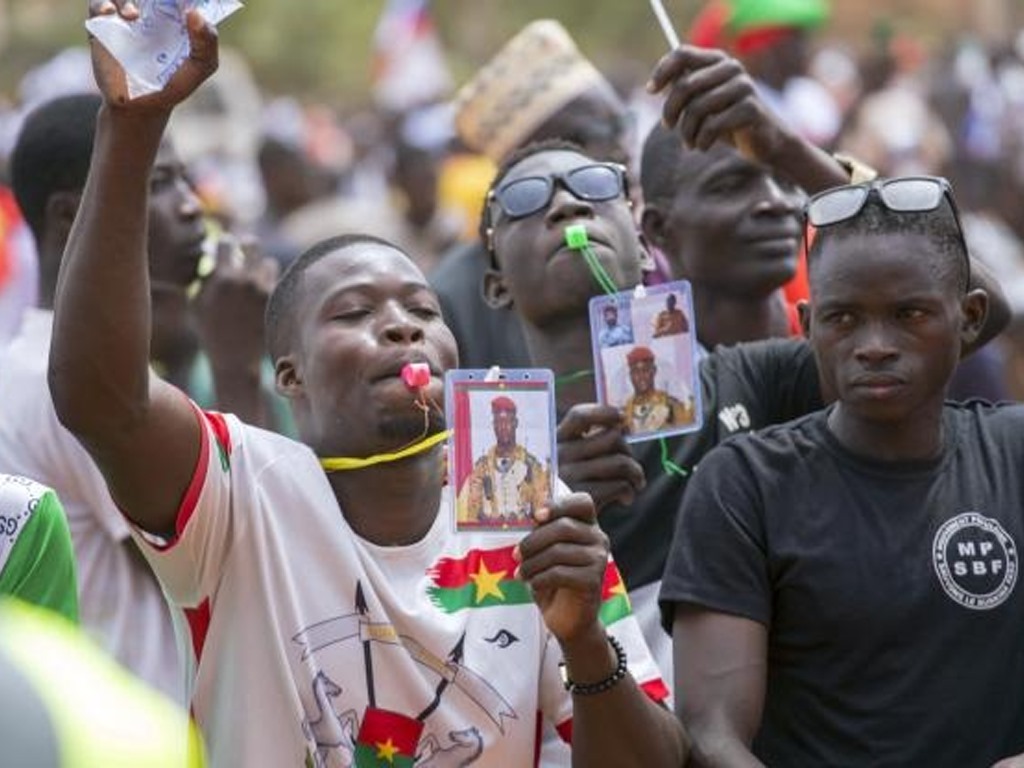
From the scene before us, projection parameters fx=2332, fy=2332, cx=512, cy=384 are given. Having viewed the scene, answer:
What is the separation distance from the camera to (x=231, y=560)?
3943mm

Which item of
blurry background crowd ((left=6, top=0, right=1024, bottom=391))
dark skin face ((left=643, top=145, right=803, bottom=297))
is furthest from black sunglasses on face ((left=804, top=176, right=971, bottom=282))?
blurry background crowd ((left=6, top=0, right=1024, bottom=391))

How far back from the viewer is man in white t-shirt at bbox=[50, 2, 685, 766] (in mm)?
3564

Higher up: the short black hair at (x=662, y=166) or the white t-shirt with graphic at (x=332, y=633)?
the short black hair at (x=662, y=166)

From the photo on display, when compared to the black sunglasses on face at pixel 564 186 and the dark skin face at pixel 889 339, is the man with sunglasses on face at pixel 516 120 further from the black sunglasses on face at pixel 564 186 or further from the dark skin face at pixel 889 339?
the dark skin face at pixel 889 339

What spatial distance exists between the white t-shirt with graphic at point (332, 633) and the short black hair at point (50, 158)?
1974mm

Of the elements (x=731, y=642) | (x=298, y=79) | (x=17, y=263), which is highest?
(x=298, y=79)

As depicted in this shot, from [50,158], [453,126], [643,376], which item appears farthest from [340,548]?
[453,126]

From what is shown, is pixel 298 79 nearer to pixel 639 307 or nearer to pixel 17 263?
pixel 17 263

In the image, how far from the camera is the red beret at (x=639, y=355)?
4.83 m

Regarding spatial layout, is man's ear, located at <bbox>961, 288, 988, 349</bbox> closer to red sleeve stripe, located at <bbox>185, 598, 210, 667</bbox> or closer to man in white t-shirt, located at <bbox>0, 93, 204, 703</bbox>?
red sleeve stripe, located at <bbox>185, 598, 210, 667</bbox>

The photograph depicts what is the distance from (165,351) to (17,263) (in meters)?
4.74

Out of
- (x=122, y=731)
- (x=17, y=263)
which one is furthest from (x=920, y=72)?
(x=122, y=731)

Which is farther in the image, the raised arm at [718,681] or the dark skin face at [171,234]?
the dark skin face at [171,234]

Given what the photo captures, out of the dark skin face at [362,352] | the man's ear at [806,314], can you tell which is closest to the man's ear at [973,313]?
the man's ear at [806,314]
